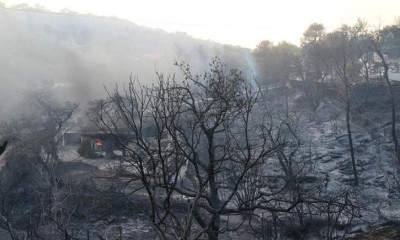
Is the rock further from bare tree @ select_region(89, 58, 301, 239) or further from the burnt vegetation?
bare tree @ select_region(89, 58, 301, 239)

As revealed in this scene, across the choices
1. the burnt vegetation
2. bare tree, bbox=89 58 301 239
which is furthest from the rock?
bare tree, bbox=89 58 301 239

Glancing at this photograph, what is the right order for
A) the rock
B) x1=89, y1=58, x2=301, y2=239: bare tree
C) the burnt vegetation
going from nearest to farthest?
x1=89, y1=58, x2=301, y2=239: bare tree
the burnt vegetation
the rock

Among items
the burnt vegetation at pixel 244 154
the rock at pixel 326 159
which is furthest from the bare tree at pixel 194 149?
the rock at pixel 326 159

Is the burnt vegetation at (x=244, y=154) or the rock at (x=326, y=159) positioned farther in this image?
the rock at (x=326, y=159)

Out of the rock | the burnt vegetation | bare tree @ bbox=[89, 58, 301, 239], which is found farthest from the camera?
the rock

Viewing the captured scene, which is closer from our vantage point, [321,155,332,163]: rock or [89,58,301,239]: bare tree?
[89,58,301,239]: bare tree

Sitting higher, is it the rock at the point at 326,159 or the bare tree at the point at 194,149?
the bare tree at the point at 194,149

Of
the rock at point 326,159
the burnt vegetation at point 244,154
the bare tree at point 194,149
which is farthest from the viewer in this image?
the rock at point 326,159

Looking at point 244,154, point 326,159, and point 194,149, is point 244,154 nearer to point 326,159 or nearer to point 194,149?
point 194,149

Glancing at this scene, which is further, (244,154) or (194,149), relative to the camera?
(244,154)

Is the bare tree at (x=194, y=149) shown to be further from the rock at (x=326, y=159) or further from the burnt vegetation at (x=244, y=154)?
the rock at (x=326, y=159)

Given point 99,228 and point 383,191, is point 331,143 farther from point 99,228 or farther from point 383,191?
point 99,228

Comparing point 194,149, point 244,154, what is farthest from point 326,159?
point 194,149

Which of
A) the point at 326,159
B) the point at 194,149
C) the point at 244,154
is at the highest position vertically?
the point at 194,149
